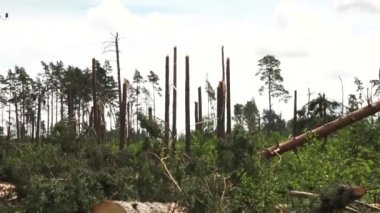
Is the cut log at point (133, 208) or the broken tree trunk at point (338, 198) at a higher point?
the broken tree trunk at point (338, 198)

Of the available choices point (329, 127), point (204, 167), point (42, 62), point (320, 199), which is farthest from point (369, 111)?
point (42, 62)

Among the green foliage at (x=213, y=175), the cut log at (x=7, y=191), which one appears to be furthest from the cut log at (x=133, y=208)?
the cut log at (x=7, y=191)

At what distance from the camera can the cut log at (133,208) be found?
24.2ft

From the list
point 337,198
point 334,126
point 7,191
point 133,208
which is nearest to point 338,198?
point 337,198

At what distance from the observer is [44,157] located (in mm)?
12047

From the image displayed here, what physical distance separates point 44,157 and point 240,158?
4853mm

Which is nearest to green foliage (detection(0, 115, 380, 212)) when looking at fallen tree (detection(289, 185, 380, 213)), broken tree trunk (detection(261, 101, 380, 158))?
broken tree trunk (detection(261, 101, 380, 158))

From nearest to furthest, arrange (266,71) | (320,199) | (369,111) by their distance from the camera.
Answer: (320,199) → (369,111) → (266,71)

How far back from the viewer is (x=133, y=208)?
739 cm

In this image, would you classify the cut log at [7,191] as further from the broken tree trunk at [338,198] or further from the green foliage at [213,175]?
the broken tree trunk at [338,198]

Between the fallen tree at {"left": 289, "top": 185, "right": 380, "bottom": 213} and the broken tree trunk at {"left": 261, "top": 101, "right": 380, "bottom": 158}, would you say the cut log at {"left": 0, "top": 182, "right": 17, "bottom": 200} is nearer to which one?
the broken tree trunk at {"left": 261, "top": 101, "right": 380, "bottom": 158}

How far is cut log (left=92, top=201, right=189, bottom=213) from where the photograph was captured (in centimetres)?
737

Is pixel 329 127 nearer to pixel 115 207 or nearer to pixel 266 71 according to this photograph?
pixel 115 207

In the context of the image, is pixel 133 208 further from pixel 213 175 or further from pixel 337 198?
pixel 337 198
